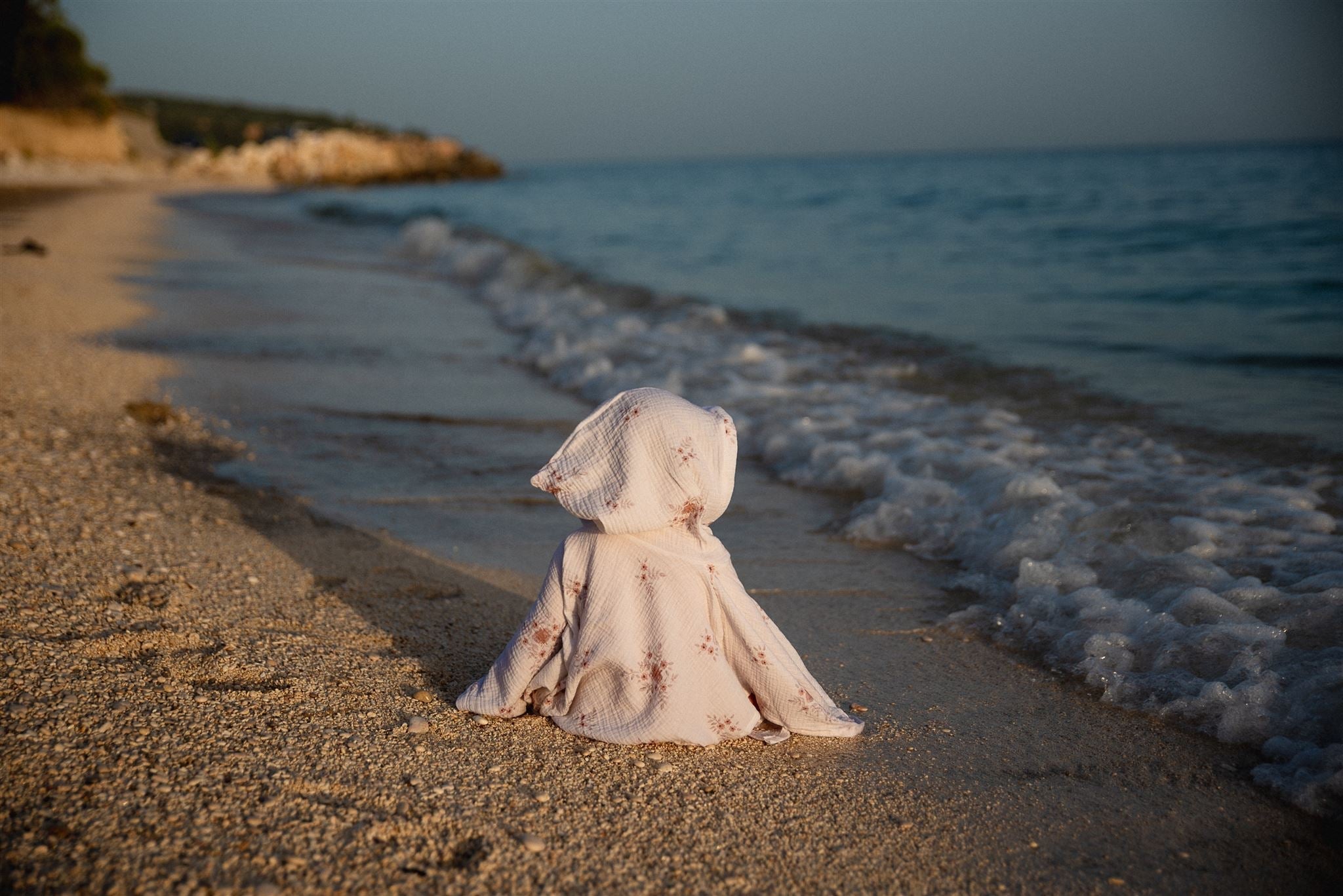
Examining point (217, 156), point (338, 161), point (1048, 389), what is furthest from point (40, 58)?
point (1048, 389)

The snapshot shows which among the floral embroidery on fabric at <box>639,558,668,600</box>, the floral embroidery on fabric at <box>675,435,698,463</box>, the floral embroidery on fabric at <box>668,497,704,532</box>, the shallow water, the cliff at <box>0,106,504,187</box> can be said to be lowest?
the floral embroidery on fabric at <box>639,558,668,600</box>

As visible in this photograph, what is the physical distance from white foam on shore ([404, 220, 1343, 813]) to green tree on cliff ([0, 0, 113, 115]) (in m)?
42.9

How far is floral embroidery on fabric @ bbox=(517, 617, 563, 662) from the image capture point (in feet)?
9.80

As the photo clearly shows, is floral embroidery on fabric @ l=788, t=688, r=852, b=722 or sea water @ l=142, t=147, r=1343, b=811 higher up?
sea water @ l=142, t=147, r=1343, b=811

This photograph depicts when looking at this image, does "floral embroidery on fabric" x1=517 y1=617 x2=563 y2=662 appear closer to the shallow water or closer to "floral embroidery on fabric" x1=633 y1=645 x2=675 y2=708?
"floral embroidery on fabric" x1=633 y1=645 x2=675 y2=708

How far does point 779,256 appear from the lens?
19.0 meters

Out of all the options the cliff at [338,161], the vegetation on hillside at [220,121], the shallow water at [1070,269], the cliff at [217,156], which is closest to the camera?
the shallow water at [1070,269]

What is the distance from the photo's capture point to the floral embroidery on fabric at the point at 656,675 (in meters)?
2.90

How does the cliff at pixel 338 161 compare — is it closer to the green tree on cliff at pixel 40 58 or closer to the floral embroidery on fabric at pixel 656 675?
the green tree on cliff at pixel 40 58

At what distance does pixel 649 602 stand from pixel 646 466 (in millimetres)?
412

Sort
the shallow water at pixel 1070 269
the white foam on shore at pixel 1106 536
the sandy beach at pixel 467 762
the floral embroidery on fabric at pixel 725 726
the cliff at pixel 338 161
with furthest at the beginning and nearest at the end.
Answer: the cliff at pixel 338 161
the shallow water at pixel 1070 269
the white foam on shore at pixel 1106 536
the floral embroidery on fabric at pixel 725 726
the sandy beach at pixel 467 762

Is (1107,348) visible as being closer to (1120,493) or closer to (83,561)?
(1120,493)

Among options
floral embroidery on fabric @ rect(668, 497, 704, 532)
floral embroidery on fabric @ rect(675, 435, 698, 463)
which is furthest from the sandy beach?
floral embroidery on fabric @ rect(675, 435, 698, 463)

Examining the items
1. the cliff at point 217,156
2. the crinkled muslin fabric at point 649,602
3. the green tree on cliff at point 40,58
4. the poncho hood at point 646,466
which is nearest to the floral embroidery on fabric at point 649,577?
the crinkled muslin fabric at point 649,602
